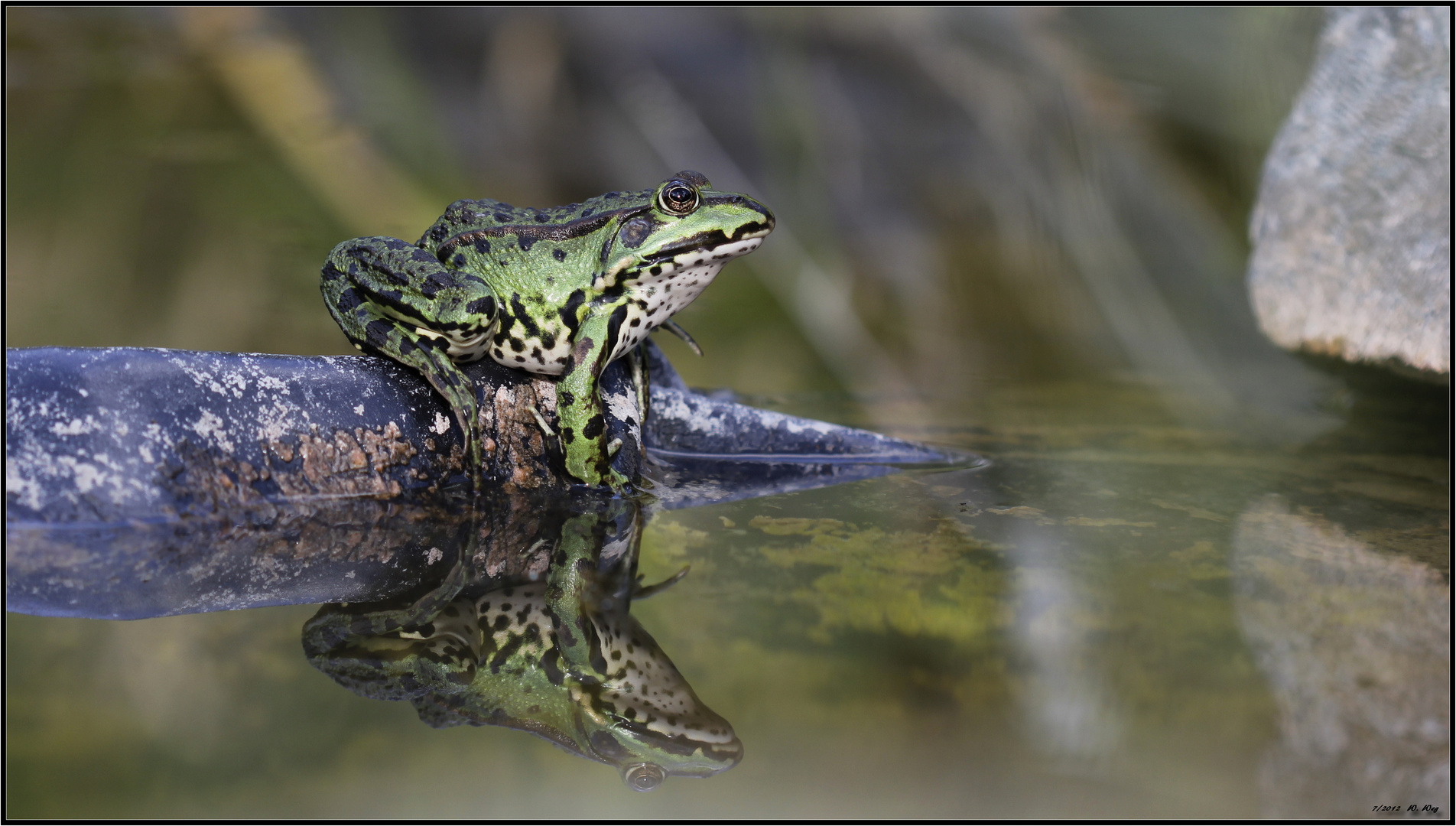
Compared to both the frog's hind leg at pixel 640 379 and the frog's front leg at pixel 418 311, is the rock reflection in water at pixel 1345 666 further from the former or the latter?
the frog's front leg at pixel 418 311

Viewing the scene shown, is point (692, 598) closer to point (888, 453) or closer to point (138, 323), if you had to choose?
point (888, 453)

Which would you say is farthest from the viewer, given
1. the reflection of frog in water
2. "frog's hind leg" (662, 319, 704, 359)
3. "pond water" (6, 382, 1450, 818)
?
"frog's hind leg" (662, 319, 704, 359)

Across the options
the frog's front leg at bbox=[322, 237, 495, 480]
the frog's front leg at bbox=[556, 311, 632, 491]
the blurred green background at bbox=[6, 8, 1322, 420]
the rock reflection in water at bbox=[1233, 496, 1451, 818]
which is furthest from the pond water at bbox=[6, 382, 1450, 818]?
the blurred green background at bbox=[6, 8, 1322, 420]

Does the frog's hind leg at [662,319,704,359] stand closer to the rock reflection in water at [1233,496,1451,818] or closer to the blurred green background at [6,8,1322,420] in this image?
the blurred green background at [6,8,1322,420]

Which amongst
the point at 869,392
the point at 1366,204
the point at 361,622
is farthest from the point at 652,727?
the point at 1366,204

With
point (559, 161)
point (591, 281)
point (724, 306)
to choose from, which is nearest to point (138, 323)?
point (591, 281)

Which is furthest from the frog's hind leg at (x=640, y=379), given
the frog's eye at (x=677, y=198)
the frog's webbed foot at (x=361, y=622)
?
the frog's webbed foot at (x=361, y=622)

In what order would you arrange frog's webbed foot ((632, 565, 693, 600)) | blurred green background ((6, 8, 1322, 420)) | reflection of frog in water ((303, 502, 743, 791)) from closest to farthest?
reflection of frog in water ((303, 502, 743, 791)), frog's webbed foot ((632, 565, 693, 600)), blurred green background ((6, 8, 1322, 420))
